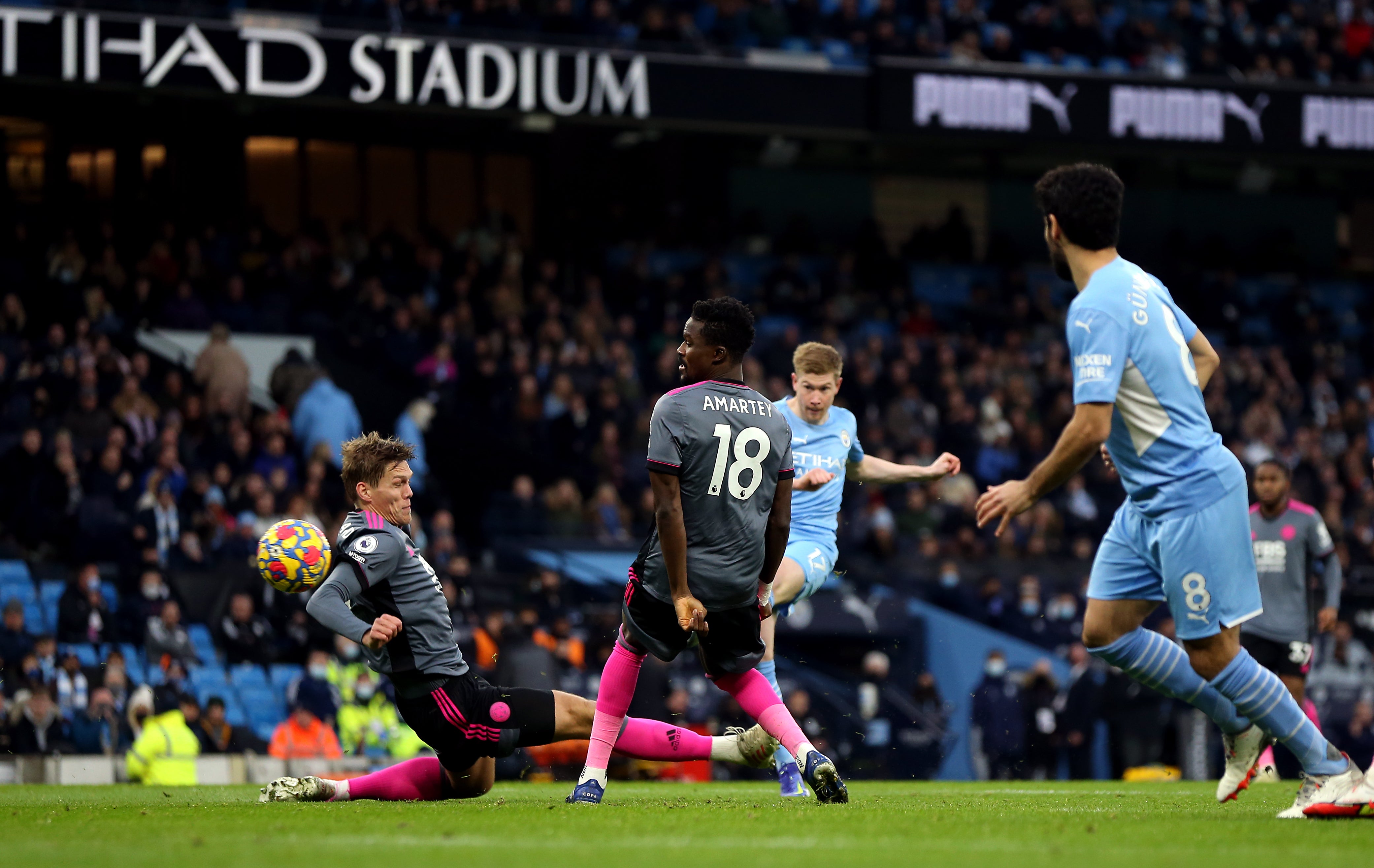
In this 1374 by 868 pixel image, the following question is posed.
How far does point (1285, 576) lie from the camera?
11.5 m

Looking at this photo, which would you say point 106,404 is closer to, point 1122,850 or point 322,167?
point 322,167

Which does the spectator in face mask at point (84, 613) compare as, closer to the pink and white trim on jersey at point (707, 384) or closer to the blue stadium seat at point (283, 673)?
the blue stadium seat at point (283, 673)

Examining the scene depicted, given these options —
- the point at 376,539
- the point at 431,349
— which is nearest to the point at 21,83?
the point at 431,349

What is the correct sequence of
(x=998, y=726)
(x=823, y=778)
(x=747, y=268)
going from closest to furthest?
(x=823, y=778), (x=998, y=726), (x=747, y=268)

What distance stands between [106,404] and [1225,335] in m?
17.0

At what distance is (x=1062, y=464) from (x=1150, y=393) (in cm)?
50

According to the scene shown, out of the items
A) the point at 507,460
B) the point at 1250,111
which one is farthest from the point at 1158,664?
the point at 1250,111

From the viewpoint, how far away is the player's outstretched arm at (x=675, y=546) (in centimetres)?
711

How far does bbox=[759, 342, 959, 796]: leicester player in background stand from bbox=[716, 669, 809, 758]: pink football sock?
123 centimetres

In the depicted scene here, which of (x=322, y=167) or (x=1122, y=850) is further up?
(x=322, y=167)

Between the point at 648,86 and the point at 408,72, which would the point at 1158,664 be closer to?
the point at 408,72

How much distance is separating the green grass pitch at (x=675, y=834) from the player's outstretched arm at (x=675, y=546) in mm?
828

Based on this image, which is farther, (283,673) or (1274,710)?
(283,673)

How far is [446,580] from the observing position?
16.4m
